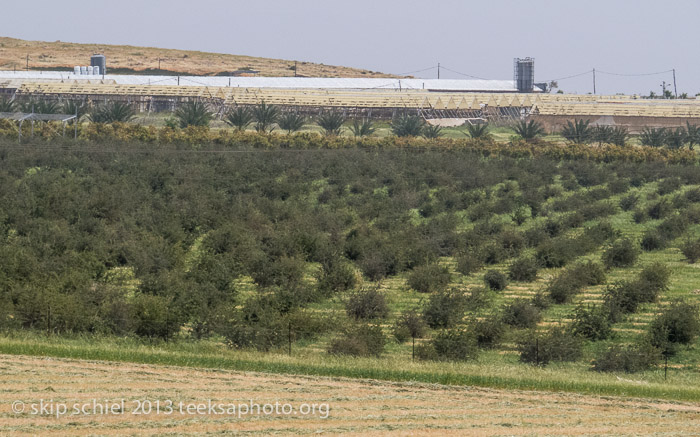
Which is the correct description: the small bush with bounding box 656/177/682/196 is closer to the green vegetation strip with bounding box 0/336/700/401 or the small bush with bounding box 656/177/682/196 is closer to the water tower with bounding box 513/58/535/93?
the green vegetation strip with bounding box 0/336/700/401

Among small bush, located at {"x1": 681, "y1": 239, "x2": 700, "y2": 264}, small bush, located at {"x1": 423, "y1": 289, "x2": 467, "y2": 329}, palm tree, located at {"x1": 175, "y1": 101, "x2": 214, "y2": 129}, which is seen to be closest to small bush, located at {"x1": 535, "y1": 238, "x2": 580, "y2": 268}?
small bush, located at {"x1": 681, "y1": 239, "x2": 700, "y2": 264}

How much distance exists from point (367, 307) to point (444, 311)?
6.76ft

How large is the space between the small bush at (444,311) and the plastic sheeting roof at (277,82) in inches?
2723

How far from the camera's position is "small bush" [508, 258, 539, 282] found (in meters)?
30.0

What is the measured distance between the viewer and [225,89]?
268 feet

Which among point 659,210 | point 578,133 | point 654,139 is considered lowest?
point 659,210

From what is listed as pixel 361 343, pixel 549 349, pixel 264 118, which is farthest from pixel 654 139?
pixel 361 343

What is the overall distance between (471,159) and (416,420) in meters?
42.3

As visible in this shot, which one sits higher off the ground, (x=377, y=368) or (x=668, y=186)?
(x=668, y=186)

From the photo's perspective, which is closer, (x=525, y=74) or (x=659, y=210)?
(x=659, y=210)

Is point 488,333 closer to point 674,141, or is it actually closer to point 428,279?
point 428,279

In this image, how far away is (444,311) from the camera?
78.9 ft

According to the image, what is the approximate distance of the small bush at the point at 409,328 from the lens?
22.6m

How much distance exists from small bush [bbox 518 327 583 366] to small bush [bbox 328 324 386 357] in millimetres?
3186
